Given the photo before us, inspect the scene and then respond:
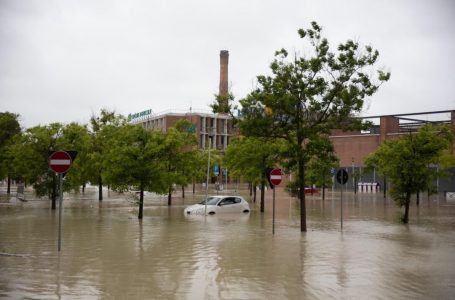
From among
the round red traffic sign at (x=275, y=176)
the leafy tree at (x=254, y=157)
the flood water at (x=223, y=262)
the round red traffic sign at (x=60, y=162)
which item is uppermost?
the leafy tree at (x=254, y=157)

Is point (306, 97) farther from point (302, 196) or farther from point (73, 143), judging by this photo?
point (73, 143)

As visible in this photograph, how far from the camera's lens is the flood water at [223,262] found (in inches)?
361

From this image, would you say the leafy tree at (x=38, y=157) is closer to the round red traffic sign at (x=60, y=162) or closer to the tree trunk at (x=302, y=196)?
the tree trunk at (x=302, y=196)

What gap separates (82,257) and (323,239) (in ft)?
27.8

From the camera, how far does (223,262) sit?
12250 mm

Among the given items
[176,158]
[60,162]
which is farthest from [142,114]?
[60,162]

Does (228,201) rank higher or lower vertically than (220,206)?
higher

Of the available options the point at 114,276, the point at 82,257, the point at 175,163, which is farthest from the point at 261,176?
the point at 114,276

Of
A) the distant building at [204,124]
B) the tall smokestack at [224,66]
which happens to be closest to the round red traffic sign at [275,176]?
the tall smokestack at [224,66]

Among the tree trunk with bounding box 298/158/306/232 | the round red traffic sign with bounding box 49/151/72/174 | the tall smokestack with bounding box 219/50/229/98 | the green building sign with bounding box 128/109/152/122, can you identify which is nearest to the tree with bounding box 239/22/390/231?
the tree trunk with bounding box 298/158/306/232

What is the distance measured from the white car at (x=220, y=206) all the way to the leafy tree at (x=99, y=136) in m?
9.95

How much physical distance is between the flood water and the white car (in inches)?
272

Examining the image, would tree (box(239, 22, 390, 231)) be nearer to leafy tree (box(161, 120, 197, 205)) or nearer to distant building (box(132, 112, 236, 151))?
leafy tree (box(161, 120, 197, 205))

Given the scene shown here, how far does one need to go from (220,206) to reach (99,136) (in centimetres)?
1657
